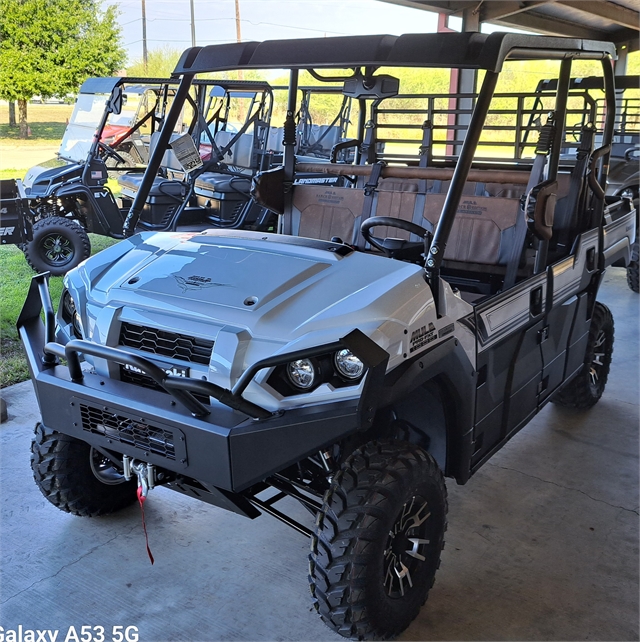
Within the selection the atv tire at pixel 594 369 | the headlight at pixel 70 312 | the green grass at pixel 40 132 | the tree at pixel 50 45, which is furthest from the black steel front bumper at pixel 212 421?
the green grass at pixel 40 132

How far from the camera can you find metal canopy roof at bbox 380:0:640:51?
10.3m

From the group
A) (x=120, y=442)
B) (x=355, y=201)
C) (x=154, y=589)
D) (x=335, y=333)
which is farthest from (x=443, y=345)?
(x=355, y=201)

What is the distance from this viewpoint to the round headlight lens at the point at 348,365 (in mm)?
1964

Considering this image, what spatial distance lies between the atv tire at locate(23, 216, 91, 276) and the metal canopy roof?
5195mm

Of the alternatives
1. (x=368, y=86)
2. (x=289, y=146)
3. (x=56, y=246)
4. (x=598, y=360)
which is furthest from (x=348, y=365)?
(x=56, y=246)

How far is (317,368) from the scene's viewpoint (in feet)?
6.48

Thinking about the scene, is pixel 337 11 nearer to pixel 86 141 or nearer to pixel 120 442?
pixel 86 141

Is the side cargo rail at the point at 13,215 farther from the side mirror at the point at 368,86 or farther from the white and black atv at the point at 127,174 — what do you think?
the side mirror at the point at 368,86

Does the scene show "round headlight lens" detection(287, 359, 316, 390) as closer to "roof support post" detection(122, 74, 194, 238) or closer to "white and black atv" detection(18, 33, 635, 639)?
"white and black atv" detection(18, 33, 635, 639)

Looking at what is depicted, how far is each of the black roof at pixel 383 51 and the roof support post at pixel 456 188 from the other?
96 millimetres

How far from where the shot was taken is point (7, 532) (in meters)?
2.79

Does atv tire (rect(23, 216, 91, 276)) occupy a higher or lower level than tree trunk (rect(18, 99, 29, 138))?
lower

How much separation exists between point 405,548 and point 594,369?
7.31 ft

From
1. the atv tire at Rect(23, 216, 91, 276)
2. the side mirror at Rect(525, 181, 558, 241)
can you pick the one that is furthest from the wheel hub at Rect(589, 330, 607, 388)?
the atv tire at Rect(23, 216, 91, 276)
